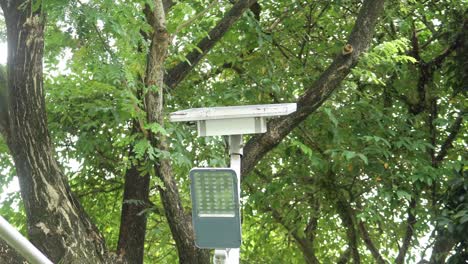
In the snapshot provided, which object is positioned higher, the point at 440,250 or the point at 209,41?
the point at 209,41

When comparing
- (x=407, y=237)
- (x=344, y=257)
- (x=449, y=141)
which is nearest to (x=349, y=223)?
(x=407, y=237)

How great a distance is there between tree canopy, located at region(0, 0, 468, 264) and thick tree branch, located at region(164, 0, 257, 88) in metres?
0.01

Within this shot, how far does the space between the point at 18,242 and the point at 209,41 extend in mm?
4267

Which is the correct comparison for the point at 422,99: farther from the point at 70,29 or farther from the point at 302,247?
the point at 70,29

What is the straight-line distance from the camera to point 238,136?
3.80 m

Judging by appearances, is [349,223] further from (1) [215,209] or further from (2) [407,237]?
(1) [215,209]

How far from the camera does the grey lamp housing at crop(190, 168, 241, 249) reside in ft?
11.1

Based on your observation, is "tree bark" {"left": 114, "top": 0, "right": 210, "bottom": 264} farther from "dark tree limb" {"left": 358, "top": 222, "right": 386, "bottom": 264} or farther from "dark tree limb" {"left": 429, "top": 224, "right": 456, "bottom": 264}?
"dark tree limb" {"left": 358, "top": 222, "right": 386, "bottom": 264}

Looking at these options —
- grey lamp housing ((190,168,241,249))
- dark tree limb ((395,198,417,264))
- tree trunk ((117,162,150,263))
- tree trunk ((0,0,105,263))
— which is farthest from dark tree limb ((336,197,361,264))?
grey lamp housing ((190,168,241,249))

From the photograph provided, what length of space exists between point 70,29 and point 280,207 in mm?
3342

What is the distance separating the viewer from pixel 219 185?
3402 mm

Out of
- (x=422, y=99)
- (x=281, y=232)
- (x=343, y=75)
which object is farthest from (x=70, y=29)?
(x=281, y=232)

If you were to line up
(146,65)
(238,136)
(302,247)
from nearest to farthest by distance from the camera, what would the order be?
1. (238,136)
2. (146,65)
3. (302,247)

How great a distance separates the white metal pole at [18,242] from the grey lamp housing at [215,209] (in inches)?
54.6
